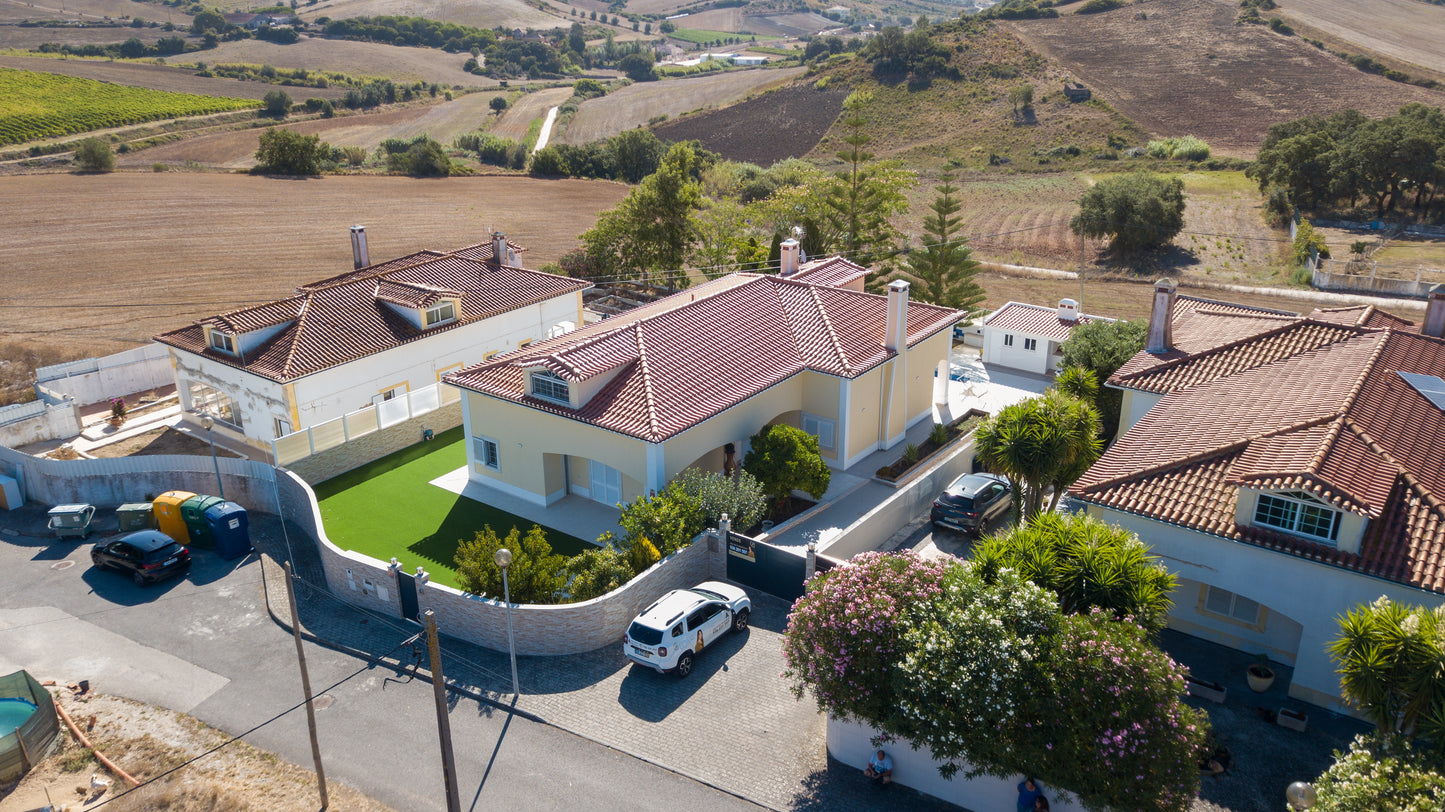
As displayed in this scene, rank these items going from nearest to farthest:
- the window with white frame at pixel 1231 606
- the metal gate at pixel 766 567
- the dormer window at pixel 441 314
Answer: the window with white frame at pixel 1231 606, the metal gate at pixel 766 567, the dormer window at pixel 441 314

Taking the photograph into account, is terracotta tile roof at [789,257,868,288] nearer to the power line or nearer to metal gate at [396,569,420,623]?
metal gate at [396,569,420,623]

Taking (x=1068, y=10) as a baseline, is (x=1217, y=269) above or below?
below

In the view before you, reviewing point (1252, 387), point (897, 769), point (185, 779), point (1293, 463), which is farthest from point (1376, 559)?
point (185, 779)

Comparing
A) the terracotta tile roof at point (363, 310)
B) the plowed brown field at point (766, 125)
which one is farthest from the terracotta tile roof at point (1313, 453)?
the plowed brown field at point (766, 125)

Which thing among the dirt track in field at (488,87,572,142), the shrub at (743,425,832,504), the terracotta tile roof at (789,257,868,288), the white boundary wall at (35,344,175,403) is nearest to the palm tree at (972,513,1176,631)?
the shrub at (743,425,832,504)

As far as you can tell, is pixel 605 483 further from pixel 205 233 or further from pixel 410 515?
pixel 205 233

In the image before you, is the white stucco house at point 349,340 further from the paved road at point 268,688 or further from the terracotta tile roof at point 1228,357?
the terracotta tile roof at point 1228,357

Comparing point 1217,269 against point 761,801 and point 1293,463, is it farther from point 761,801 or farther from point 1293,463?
point 761,801

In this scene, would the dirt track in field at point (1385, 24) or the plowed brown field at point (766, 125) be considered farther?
the dirt track in field at point (1385, 24)
